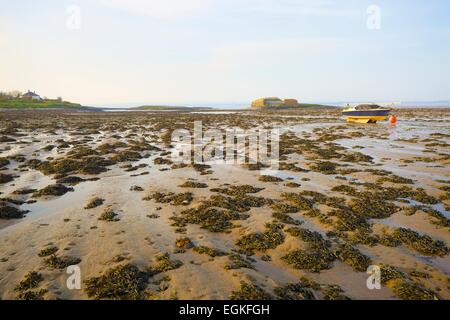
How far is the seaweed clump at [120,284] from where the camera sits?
17.5 ft

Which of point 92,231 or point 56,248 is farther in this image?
point 92,231

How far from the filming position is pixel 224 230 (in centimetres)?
812

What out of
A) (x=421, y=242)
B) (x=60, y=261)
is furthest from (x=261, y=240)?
(x=60, y=261)

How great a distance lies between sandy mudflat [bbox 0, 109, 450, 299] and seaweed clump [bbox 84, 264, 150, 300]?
0.07 feet

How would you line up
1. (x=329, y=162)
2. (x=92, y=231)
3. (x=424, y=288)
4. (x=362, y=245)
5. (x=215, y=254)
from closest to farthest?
(x=424, y=288) < (x=215, y=254) < (x=362, y=245) < (x=92, y=231) < (x=329, y=162)

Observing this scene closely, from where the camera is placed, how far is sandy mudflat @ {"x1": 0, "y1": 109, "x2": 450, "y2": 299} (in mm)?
5590

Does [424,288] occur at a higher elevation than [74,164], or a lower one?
lower

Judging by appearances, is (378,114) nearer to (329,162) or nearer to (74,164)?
(329,162)

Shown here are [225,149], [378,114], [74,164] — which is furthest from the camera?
[378,114]

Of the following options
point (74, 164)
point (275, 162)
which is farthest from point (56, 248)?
point (275, 162)

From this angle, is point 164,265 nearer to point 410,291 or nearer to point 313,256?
point 313,256

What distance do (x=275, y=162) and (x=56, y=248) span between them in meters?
11.2
